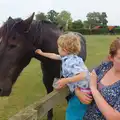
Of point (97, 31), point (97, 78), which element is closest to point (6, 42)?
point (97, 78)

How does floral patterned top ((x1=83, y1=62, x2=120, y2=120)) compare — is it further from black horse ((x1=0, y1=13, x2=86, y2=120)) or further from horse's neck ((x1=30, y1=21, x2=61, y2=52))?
horse's neck ((x1=30, y1=21, x2=61, y2=52))

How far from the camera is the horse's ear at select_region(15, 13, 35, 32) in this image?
15.3 ft

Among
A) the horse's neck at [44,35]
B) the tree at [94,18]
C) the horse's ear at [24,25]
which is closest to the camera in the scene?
the horse's ear at [24,25]

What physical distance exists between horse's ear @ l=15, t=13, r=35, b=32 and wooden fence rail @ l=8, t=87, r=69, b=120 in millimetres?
1520

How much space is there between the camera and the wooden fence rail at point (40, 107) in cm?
237

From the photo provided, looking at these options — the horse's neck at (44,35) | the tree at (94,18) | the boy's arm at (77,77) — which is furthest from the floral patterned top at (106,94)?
the tree at (94,18)

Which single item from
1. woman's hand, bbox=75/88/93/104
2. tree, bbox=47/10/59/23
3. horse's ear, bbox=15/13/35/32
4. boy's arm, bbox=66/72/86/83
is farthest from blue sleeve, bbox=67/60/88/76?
tree, bbox=47/10/59/23

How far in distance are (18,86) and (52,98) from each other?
274 inches

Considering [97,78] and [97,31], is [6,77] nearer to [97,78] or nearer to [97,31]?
[97,78]

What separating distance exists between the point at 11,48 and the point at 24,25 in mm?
399

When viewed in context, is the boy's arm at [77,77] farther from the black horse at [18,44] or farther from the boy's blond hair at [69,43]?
the black horse at [18,44]

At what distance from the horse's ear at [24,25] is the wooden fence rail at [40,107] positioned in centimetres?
152

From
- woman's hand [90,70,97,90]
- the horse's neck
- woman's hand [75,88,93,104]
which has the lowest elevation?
woman's hand [75,88,93,104]

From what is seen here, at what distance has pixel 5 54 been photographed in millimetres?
4551
